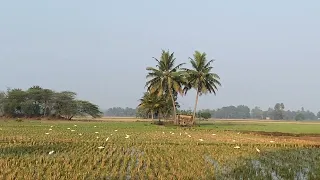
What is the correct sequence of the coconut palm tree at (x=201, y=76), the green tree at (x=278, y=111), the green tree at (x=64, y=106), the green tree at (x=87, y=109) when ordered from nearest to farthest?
the coconut palm tree at (x=201, y=76) < the green tree at (x=64, y=106) < the green tree at (x=87, y=109) < the green tree at (x=278, y=111)

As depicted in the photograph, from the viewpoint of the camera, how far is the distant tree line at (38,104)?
55.1m

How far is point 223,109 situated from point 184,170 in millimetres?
181814

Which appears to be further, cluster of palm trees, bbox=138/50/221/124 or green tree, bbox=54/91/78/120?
green tree, bbox=54/91/78/120

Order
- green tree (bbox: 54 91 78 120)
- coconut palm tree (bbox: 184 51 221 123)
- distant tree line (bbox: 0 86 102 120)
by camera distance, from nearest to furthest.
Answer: coconut palm tree (bbox: 184 51 221 123) < distant tree line (bbox: 0 86 102 120) < green tree (bbox: 54 91 78 120)

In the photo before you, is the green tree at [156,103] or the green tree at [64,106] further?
the green tree at [64,106]

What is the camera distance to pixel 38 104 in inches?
2232

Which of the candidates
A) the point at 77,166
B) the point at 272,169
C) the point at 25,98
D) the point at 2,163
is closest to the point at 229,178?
the point at 272,169

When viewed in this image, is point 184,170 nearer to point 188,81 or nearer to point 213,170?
point 213,170

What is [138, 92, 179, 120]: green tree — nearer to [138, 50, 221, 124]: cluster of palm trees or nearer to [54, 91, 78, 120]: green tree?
[138, 50, 221, 124]: cluster of palm trees

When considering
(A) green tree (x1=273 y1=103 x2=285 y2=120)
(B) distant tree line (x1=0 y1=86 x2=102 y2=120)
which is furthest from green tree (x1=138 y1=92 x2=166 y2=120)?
(A) green tree (x1=273 y1=103 x2=285 y2=120)

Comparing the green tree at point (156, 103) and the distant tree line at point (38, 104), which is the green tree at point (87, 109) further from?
the green tree at point (156, 103)

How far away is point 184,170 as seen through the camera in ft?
30.5

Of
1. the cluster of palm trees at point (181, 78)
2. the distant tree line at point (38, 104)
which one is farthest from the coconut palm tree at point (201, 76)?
the distant tree line at point (38, 104)

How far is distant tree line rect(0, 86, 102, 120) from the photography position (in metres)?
55.1
